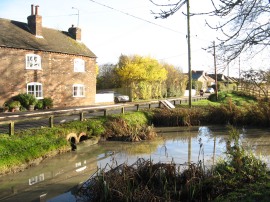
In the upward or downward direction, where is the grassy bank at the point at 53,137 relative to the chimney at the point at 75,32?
downward

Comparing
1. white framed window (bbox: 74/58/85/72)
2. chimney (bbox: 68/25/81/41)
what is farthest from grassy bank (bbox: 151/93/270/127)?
chimney (bbox: 68/25/81/41)

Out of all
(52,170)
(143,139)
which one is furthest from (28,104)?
(52,170)

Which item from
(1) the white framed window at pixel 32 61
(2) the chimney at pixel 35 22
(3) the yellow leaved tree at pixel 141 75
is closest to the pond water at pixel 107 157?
(1) the white framed window at pixel 32 61

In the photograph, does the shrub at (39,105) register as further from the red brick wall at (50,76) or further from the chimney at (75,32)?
the chimney at (75,32)

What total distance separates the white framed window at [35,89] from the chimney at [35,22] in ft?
16.2

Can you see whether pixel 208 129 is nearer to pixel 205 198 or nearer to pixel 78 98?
pixel 205 198

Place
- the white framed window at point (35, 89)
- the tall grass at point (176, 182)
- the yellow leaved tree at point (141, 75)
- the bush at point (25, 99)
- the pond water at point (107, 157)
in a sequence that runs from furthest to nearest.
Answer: the yellow leaved tree at point (141, 75), the white framed window at point (35, 89), the bush at point (25, 99), the pond water at point (107, 157), the tall grass at point (176, 182)

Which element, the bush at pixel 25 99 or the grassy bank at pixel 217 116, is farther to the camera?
the bush at pixel 25 99

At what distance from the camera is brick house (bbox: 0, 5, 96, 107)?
1072 inches

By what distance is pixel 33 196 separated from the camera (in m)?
8.55

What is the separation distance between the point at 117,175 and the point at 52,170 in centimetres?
422

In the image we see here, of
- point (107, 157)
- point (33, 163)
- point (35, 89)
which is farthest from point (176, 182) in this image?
point (35, 89)

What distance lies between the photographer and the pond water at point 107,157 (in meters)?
9.04

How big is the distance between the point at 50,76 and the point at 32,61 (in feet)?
7.59
